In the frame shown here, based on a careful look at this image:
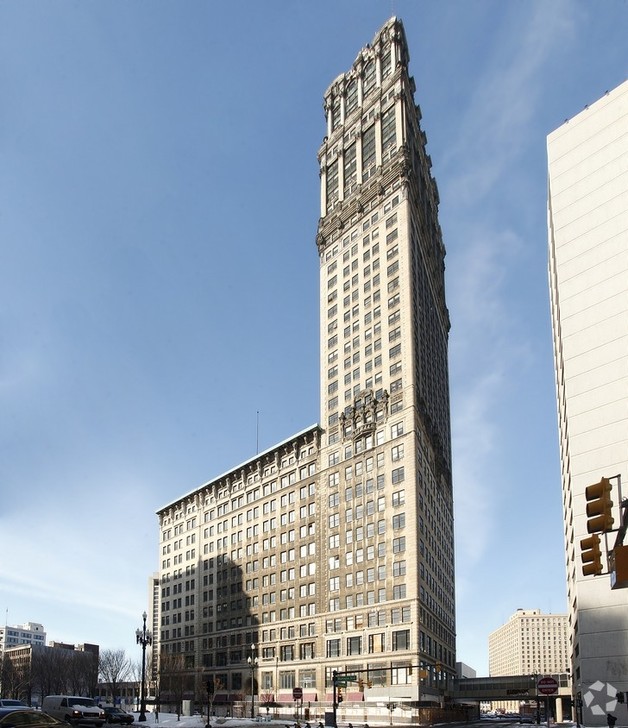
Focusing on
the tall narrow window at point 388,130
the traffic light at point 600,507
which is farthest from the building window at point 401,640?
the traffic light at point 600,507

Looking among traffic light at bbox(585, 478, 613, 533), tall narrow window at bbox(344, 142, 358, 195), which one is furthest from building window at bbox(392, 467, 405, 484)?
traffic light at bbox(585, 478, 613, 533)

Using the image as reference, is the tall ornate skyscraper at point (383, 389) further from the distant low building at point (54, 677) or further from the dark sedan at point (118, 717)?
the distant low building at point (54, 677)

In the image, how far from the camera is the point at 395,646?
89125 millimetres

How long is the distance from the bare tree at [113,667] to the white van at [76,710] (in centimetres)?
12697

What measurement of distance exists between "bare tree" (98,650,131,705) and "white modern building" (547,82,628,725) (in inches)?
4603

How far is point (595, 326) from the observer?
74.6 meters

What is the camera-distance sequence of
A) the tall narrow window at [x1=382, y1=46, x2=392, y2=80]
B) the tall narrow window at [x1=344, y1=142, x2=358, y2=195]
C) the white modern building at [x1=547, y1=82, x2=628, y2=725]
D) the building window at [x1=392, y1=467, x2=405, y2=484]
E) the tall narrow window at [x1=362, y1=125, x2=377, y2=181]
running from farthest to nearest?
the tall narrow window at [x1=382, y1=46, x2=392, y2=80], the tall narrow window at [x1=344, y1=142, x2=358, y2=195], the tall narrow window at [x1=362, y1=125, x2=377, y2=181], the building window at [x1=392, y1=467, x2=405, y2=484], the white modern building at [x1=547, y1=82, x2=628, y2=725]

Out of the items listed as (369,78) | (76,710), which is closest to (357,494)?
(76,710)

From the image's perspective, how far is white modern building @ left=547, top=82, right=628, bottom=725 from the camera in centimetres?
6638

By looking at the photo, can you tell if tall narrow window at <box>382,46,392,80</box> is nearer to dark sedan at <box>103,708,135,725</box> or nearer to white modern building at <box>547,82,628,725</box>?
white modern building at <box>547,82,628,725</box>

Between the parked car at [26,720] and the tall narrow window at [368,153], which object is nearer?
the parked car at [26,720]

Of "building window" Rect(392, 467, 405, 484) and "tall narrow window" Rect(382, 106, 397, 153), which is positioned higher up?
"tall narrow window" Rect(382, 106, 397, 153)

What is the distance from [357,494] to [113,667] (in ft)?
308

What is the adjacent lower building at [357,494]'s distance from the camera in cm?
9406
